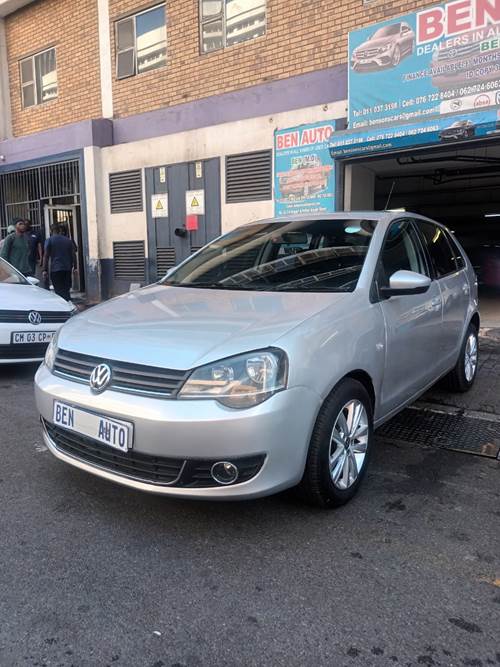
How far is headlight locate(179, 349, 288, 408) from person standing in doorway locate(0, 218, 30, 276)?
8657 mm

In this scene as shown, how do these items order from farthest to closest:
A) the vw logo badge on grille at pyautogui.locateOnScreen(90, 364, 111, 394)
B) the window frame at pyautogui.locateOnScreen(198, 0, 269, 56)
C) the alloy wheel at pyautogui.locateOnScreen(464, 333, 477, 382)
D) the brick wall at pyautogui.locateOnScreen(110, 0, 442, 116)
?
the window frame at pyautogui.locateOnScreen(198, 0, 269, 56) < the brick wall at pyautogui.locateOnScreen(110, 0, 442, 116) < the alloy wheel at pyautogui.locateOnScreen(464, 333, 477, 382) < the vw logo badge on grille at pyautogui.locateOnScreen(90, 364, 111, 394)

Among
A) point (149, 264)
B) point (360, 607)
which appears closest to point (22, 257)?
point (149, 264)

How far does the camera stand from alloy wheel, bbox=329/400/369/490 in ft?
9.78

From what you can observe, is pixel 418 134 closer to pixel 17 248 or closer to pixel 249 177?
pixel 249 177

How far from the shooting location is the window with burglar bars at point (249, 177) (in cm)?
952

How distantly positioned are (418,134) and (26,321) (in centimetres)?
552

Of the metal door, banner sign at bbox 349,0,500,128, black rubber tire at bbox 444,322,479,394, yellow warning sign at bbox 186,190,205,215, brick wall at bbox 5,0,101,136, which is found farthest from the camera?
brick wall at bbox 5,0,101,136

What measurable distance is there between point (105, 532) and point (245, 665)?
3.66 feet

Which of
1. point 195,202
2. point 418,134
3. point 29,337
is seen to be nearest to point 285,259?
point 29,337

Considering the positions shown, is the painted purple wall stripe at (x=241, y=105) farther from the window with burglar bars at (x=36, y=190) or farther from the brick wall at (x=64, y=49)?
the window with burglar bars at (x=36, y=190)

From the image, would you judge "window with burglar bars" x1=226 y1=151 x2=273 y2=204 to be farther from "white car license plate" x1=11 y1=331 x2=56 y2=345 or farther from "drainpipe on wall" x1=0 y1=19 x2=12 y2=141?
"drainpipe on wall" x1=0 y1=19 x2=12 y2=141

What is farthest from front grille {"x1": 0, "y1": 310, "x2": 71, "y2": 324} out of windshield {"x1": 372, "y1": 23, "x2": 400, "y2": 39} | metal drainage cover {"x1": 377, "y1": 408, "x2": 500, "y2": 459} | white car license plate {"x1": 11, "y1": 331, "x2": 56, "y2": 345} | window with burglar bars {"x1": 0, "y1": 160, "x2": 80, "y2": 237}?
window with burglar bars {"x1": 0, "y1": 160, "x2": 80, "y2": 237}

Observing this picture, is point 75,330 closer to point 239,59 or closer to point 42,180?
point 239,59

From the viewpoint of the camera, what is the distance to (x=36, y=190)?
13.7 metres
